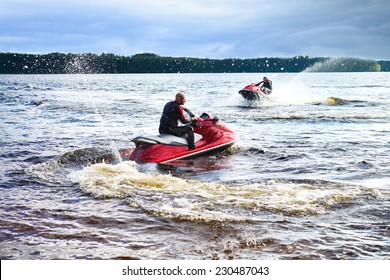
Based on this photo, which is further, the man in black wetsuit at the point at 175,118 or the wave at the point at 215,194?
the man in black wetsuit at the point at 175,118

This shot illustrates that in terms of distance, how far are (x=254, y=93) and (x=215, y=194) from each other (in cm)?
1993

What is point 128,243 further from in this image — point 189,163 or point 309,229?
point 189,163

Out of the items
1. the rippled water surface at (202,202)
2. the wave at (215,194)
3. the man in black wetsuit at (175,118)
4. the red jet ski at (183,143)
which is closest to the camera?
the rippled water surface at (202,202)

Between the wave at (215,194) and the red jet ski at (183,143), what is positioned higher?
the red jet ski at (183,143)

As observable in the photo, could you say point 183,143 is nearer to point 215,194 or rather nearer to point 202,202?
point 215,194

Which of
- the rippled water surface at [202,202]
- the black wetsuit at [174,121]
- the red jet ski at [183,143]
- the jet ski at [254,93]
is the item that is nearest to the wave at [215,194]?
the rippled water surface at [202,202]

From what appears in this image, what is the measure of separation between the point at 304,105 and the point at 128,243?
86.9 ft

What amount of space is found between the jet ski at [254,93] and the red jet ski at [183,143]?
14.9 metres

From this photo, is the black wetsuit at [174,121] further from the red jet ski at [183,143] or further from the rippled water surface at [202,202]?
the rippled water surface at [202,202]

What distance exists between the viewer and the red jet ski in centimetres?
1124

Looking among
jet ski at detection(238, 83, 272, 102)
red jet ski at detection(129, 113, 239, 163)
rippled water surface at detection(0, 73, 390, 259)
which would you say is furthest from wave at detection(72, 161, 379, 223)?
jet ski at detection(238, 83, 272, 102)

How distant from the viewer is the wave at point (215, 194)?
744 cm

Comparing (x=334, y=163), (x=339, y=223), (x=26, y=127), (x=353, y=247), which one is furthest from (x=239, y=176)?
(x=26, y=127)

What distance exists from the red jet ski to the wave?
3.37 feet
